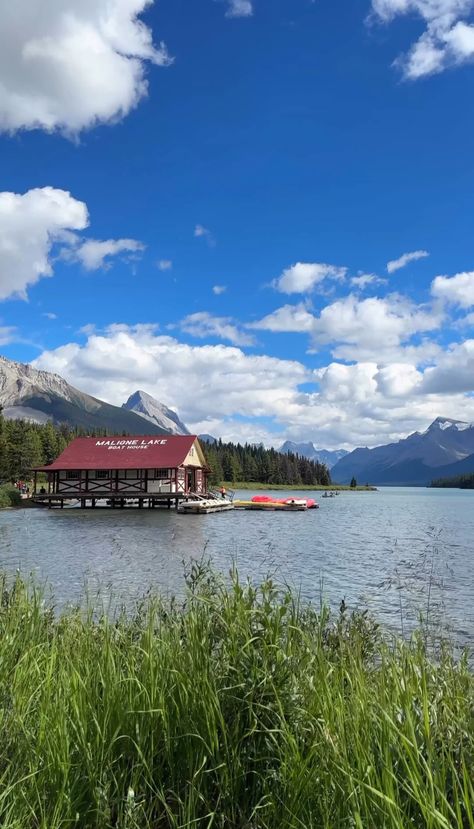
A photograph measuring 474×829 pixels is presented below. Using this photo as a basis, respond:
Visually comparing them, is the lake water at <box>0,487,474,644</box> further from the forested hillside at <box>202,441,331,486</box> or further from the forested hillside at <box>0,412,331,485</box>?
the forested hillside at <box>202,441,331,486</box>

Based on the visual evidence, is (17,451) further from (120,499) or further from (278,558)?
(278,558)

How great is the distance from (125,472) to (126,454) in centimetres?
199

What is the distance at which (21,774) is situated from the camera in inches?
144

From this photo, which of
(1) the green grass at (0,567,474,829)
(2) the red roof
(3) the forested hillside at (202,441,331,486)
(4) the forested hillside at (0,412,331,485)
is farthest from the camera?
(3) the forested hillside at (202,441,331,486)

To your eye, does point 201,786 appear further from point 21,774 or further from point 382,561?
point 382,561

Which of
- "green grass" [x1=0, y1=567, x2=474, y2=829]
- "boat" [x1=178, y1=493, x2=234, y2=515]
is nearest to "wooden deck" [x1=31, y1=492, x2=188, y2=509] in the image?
"boat" [x1=178, y1=493, x2=234, y2=515]

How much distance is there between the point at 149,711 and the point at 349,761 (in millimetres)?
1320

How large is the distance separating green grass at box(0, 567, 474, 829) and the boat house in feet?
184

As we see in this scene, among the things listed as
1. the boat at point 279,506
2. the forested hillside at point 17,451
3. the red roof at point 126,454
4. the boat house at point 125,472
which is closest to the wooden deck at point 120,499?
the boat house at point 125,472

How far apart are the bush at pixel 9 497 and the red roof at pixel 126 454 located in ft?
13.4

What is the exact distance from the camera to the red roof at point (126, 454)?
61.4 m

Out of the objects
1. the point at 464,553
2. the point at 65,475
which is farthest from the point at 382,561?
the point at 65,475

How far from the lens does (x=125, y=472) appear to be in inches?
2472

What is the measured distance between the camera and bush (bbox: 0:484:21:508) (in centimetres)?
6010
